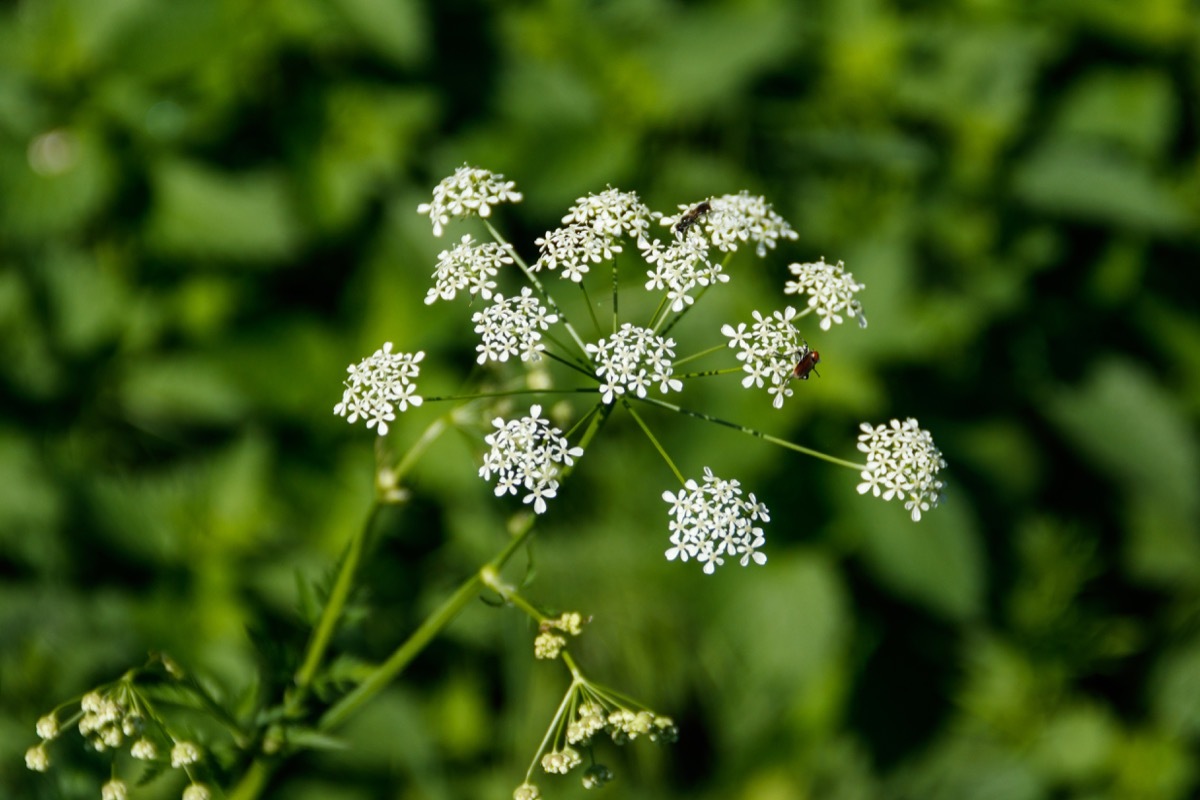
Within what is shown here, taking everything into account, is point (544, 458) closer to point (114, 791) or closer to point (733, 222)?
point (733, 222)

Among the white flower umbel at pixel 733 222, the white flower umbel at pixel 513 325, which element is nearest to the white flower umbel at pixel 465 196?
the white flower umbel at pixel 513 325

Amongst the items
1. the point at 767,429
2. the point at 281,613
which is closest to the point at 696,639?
the point at 767,429

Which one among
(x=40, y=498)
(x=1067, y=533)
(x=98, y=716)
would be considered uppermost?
(x=1067, y=533)

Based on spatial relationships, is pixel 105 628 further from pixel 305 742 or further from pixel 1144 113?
pixel 1144 113

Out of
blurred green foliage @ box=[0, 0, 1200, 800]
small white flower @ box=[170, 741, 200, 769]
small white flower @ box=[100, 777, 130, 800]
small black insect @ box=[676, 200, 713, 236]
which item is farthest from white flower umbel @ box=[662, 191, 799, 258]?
blurred green foliage @ box=[0, 0, 1200, 800]

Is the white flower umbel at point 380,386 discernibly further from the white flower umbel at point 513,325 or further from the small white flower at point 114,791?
the small white flower at point 114,791

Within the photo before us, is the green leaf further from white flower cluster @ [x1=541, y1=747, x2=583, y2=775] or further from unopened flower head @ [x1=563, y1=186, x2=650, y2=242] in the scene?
white flower cluster @ [x1=541, y1=747, x2=583, y2=775]
